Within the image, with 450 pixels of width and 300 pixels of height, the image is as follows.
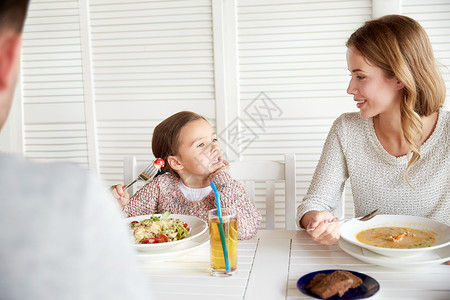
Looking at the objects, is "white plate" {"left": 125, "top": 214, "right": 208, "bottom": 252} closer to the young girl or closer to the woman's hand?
the young girl

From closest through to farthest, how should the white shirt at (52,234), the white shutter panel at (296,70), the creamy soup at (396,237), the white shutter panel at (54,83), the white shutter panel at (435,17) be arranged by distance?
the white shirt at (52,234)
the creamy soup at (396,237)
the white shutter panel at (435,17)
the white shutter panel at (296,70)
the white shutter panel at (54,83)

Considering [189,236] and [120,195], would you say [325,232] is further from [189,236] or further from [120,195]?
[120,195]

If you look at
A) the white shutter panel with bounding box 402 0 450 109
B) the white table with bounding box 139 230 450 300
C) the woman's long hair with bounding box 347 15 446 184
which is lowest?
the white table with bounding box 139 230 450 300

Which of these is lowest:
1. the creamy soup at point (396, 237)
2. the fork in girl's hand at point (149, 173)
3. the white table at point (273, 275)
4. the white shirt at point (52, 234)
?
the white table at point (273, 275)

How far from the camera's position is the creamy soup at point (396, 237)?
131 centimetres

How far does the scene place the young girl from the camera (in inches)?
72.1

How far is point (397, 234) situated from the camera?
140 cm

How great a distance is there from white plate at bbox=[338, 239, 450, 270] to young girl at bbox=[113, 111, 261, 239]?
560 millimetres

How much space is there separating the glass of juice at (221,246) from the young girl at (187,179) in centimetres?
52

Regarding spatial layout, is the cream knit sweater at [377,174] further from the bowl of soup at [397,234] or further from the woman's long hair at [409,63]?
the bowl of soup at [397,234]

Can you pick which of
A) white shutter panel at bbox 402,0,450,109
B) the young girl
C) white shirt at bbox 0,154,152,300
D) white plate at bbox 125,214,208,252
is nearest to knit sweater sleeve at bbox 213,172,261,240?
the young girl

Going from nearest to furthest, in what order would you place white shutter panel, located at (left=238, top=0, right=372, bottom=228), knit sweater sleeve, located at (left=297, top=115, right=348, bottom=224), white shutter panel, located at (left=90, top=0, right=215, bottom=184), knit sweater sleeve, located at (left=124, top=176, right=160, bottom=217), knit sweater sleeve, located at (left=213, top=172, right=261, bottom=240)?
knit sweater sleeve, located at (left=213, top=172, right=261, bottom=240) → knit sweater sleeve, located at (left=297, top=115, right=348, bottom=224) → knit sweater sleeve, located at (left=124, top=176, right=160, bottom=217) → white shutter panel, located at (left=238, top=0, right=372, bottom=228) → white shutter panel, located at (left=90, top=0, right=215, bottom=184)

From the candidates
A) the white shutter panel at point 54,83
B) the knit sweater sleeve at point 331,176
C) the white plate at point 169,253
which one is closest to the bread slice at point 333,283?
the white plate at point 169,253

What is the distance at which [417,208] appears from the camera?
1729mm
